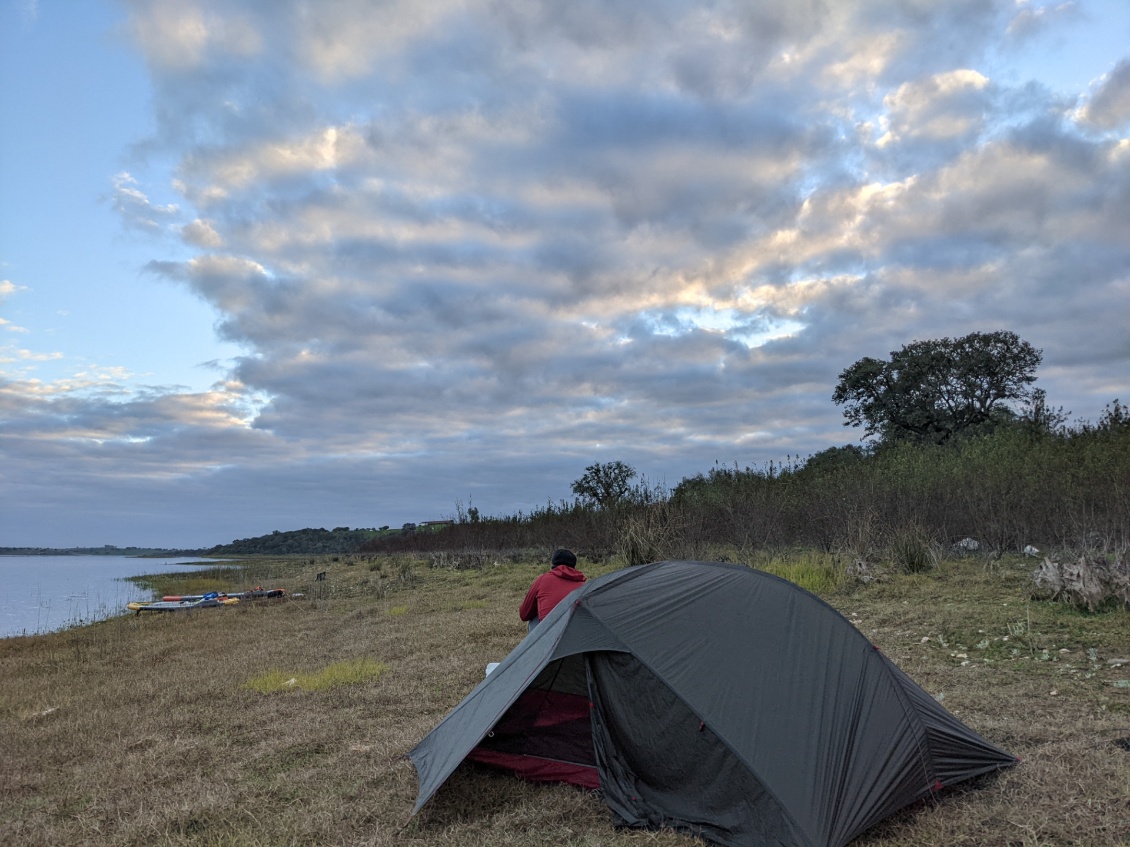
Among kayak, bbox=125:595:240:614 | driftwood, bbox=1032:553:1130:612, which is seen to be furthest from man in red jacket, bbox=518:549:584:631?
kayak, bbox=125:595:240:614

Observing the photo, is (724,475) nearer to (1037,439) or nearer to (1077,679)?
(1037,439)

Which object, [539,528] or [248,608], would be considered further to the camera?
[539,528]

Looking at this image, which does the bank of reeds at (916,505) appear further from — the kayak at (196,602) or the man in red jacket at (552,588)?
the kayak at (196,602)

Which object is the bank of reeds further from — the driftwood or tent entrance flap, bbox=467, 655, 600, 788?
tent entrance flap, bbox=467, 655, 600, 788

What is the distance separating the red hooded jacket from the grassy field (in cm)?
135

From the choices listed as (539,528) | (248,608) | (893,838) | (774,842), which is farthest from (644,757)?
(539,528)

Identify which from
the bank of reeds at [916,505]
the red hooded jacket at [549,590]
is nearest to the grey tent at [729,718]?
the red hooded jacket at [549,590]

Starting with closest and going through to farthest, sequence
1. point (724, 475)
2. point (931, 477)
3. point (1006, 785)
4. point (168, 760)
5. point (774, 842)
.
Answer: point (774, 842) → point (1006, 785) → point (168, 760) → point (931, 477) → point (724, 475)

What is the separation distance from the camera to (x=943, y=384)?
112 ft

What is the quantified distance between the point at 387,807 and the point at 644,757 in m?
1.72

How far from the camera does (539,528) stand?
29.3 m

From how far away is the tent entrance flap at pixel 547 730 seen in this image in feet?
18.0

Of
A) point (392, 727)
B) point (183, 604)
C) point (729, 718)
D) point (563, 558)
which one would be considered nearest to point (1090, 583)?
point (563, 558)

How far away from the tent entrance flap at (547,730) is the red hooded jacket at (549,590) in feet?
3.88
